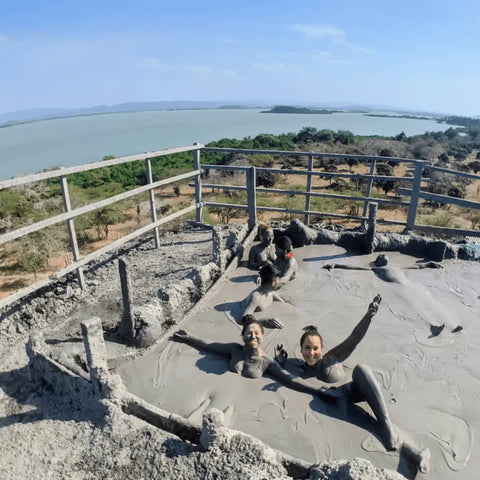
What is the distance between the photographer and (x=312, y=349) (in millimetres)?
3166

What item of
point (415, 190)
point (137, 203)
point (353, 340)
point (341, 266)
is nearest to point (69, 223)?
point (353, 340)

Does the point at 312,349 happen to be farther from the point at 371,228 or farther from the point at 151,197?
the point at 151,197

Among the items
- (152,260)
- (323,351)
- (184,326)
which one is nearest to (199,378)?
(184,326)

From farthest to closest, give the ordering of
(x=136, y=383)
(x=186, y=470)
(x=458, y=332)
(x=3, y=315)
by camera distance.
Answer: (x=3, y=315), (x=458, y=332), (x=136, y=383), (x=186, y=470)

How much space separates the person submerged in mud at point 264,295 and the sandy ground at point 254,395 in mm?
147

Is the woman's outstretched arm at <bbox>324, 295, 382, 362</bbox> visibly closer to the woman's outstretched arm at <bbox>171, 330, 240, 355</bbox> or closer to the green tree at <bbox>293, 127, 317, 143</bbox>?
the woman's outstretched arm at <bbox>171, 330, 240, 355</bbox>

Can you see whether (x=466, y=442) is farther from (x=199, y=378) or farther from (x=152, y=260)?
(x=152, y=260)

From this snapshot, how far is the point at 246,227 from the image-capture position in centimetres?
628

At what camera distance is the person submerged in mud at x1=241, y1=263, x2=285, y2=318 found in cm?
420

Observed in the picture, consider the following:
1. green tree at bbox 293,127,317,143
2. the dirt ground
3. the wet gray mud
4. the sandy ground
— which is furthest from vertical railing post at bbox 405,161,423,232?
green tree at bbox 293,127,317,143

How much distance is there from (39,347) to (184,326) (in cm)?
133

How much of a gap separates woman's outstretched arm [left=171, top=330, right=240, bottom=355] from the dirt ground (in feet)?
2.98

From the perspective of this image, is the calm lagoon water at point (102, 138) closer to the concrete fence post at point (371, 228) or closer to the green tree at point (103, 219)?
the green tree at point (103, 219)

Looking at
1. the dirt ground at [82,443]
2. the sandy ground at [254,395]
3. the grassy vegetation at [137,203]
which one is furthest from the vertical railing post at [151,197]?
the grassy vegetation at [137,203]
